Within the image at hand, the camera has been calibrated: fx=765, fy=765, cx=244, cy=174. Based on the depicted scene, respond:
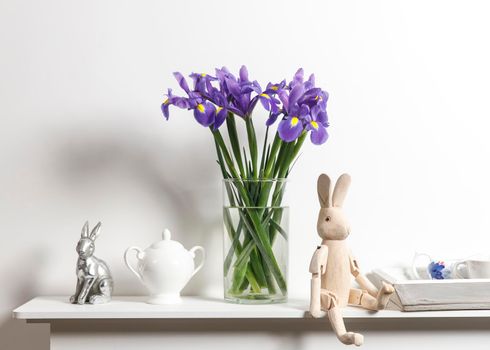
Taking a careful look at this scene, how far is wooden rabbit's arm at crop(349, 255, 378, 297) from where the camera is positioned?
4.21 ft

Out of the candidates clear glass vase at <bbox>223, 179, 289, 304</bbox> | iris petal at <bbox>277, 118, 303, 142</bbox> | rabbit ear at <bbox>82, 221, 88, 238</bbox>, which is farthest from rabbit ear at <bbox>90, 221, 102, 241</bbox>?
iris petal at <bbox>277, 118, 303, 142</bbox>

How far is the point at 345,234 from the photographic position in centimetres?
126

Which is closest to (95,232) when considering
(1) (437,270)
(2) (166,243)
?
(2) (166,243)

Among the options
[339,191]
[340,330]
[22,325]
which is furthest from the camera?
[22,325]

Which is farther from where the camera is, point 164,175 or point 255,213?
point 164,175

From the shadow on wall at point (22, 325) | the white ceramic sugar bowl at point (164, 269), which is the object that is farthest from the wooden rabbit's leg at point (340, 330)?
the shadow on wall at point (22, 325)

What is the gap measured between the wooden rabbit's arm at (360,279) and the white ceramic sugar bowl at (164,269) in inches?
10.7

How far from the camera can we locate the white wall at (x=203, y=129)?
4.60ft

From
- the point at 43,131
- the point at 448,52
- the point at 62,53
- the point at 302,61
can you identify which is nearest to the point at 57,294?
the point at 43,131

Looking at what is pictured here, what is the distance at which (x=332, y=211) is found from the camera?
4.16ft

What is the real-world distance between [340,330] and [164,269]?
12.0 inches

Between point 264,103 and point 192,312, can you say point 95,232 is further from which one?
point 264,103

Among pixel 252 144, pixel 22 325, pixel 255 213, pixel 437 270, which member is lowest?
pixel 22 325

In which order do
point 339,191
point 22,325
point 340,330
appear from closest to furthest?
point 340,330 → point 339,191 → point 22,325
